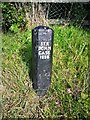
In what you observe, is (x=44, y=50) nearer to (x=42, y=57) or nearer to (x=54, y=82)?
(x=42, y=57)

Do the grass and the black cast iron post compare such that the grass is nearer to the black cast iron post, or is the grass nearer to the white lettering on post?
the black cast iron post

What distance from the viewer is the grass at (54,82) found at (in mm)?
4551

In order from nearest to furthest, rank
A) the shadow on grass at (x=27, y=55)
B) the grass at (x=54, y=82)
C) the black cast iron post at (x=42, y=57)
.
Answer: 1. the grass at (x=54, y=82)
2. the black cast iron post at (x=42, y=57)
3. the shadow on grass at (x=27, y=55)

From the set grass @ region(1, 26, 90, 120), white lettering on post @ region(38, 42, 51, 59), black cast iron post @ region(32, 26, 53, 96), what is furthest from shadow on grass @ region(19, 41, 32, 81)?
white lettering on post @ region(38, 42, 51, 59)

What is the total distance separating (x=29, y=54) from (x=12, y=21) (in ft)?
6.43

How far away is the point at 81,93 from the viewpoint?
472cm

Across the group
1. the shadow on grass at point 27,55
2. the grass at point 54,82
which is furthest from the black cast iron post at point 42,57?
the shadow on grass at point 27,55

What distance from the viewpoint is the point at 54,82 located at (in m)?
5.06

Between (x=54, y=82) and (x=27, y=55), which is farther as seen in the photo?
(x=27, y=55)

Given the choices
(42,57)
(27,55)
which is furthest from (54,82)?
(27,55)

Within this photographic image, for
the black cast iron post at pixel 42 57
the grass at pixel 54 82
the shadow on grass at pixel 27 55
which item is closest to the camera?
the grass at pixel 54 82

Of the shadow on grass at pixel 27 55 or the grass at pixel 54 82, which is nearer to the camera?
the grass at pixel 54 82

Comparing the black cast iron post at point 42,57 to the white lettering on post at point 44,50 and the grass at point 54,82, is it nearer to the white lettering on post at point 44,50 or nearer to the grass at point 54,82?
the white lettering on post at point 44,50

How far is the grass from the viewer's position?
179 inches
